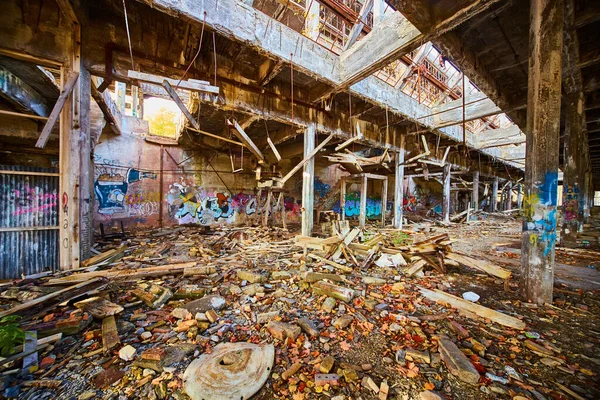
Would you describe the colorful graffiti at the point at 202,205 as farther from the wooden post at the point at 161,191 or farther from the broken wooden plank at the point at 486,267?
the broken wooden plank at the point at 486,267

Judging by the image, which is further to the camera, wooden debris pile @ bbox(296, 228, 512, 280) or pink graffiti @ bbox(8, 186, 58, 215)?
wooden debris pile @ bbox(296, 228, 512, 280)

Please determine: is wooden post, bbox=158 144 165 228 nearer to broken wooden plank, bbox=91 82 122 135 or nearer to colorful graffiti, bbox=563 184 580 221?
broken wooden plank, bbox=91 82 122 135

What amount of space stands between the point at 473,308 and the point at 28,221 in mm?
→ 8172

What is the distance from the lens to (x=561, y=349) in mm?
2439

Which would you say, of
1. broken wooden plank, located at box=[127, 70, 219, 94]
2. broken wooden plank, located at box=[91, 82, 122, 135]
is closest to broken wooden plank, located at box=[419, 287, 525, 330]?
broken wooden plank, located at box=[127, 70, 219, 94]

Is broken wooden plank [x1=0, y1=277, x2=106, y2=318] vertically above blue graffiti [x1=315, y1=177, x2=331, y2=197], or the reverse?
blue graffiti [x1=315, y1=177, x2=331, y2=197]

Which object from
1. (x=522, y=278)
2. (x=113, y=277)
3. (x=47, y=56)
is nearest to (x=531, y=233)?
(x=522, y=278)

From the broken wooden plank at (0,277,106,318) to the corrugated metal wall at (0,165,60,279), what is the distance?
5.13 feet

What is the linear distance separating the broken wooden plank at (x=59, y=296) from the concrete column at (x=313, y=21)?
1350 cm

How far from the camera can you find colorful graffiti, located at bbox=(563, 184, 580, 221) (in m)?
7.91

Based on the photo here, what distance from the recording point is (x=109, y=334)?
2572 mm

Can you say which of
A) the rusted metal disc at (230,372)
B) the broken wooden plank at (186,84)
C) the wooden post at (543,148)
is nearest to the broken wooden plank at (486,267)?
the wooden post at (543,148)

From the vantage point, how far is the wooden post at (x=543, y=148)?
3355mm

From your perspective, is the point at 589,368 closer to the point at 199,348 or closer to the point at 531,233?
the point at 531,233
